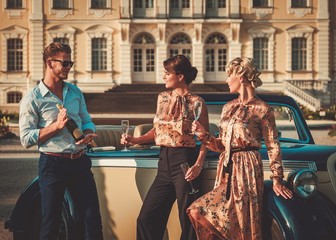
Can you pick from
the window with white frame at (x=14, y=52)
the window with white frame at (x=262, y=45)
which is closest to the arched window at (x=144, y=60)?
the window with white frame at (x=262, y=45)

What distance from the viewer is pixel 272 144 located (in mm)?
4488

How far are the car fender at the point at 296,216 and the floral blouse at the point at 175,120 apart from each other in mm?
643

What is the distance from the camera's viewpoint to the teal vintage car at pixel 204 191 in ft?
14.8

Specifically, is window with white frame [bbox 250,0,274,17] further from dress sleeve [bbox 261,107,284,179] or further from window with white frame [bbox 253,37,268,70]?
dress sleeve [bbox 261,107,284,179]

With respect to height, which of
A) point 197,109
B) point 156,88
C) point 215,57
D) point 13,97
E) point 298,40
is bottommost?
point 197,109

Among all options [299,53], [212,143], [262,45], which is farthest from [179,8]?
[212,143]

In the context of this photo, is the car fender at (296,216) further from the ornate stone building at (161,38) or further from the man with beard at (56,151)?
the ornate stone building at (161,38)

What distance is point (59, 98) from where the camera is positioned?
4.84 m

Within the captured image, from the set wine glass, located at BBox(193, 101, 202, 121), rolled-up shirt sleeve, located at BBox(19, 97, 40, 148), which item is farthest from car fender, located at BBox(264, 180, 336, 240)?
rolled-up shirt sleeve, located at BBox(19, 97, 40, 148)

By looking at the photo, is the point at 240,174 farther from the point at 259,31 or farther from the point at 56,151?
the point at 259,31

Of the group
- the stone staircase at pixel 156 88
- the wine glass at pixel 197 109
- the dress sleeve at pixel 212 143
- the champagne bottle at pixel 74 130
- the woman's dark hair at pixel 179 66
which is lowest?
the dress sleeve at pixel 212 143

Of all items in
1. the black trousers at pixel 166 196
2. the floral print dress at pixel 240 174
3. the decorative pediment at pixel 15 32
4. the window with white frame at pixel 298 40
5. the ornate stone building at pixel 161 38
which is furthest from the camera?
the decorative pediment at pixel 15 32

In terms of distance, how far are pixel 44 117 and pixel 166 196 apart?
38.5 inches

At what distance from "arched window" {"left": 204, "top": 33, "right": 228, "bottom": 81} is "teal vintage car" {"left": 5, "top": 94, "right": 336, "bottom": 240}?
3305cm
